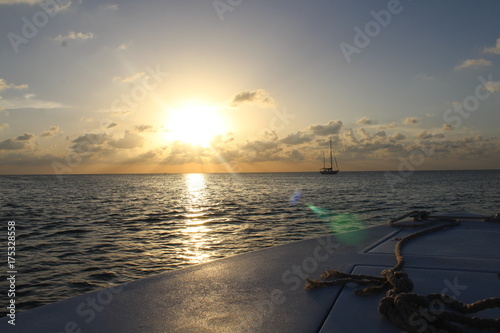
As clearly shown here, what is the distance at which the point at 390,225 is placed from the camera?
7160mm

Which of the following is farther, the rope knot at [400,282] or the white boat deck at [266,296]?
the rope knot at [400,282]

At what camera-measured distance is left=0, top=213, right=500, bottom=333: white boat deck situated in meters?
2.56

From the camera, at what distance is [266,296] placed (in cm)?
316

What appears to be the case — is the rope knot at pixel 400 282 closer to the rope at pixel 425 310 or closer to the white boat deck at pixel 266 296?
the rope at pixel 425 310

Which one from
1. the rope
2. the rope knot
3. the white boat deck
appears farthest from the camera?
the rope knot

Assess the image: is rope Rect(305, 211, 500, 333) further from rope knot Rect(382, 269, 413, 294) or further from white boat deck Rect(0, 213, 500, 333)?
white boat deck Rect(0, 213, 500, 333)

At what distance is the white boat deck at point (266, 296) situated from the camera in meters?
2.56

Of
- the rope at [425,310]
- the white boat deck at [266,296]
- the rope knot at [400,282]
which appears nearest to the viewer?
the rope at [425,310]

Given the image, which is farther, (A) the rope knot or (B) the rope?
(A) the rope knot

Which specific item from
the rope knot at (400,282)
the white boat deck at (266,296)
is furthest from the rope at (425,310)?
the white boat deck at (266,296)

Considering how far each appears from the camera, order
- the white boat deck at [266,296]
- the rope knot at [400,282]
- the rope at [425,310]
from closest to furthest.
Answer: the rope at [425,310], the white boat deck at [266,296], the rope knot at [400,282]

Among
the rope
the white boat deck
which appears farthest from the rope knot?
the white boat deck

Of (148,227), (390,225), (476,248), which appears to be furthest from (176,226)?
(476,248)

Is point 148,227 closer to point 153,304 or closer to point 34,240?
point 34,240
